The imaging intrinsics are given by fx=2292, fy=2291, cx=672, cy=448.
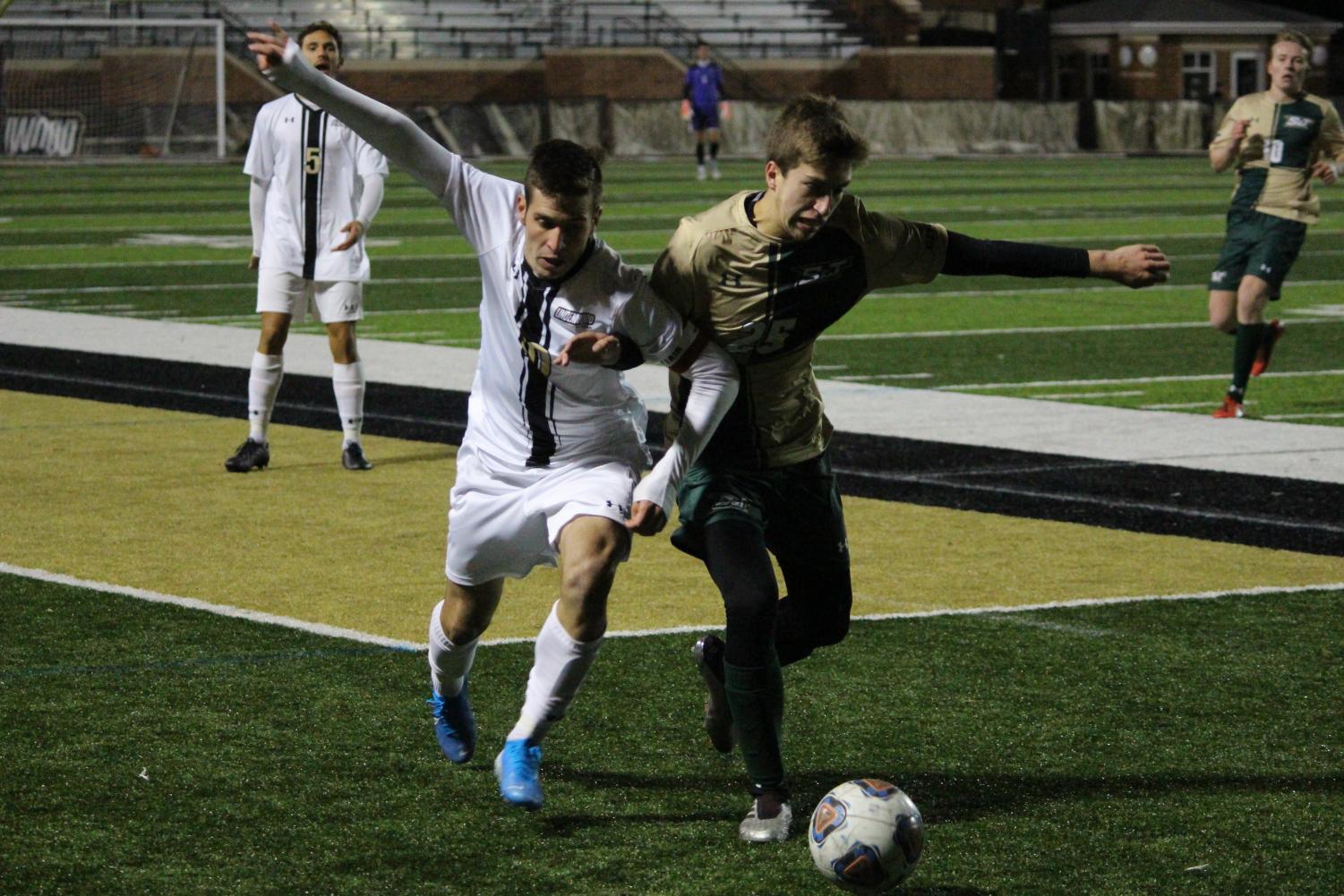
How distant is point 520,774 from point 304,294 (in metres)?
5.78

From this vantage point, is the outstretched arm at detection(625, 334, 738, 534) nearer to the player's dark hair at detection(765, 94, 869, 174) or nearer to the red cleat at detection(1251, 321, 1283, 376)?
the player's dark hair at detection(765, 94, 869, 174)

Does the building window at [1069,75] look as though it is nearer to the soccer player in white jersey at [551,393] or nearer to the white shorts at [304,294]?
the white shorts at [304,294]

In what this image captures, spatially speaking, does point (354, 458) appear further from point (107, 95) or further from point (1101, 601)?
point (107, 95)

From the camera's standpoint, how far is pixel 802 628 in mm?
5645

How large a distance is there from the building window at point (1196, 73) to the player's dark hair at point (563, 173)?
6349cm

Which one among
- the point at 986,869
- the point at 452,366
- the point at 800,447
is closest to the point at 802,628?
the point at 800,447

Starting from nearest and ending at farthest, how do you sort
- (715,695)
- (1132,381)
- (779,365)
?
(779,365)
(715,695)
(1132,381)

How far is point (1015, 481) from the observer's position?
388 inches

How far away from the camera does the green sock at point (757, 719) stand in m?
5.01

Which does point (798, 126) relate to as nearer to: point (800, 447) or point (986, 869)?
point (800, 447)

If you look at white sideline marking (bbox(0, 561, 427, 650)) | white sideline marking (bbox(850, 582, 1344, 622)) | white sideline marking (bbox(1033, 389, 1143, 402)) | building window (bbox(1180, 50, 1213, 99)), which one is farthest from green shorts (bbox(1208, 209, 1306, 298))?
building window (bbox(1180, 50, 1213, 99))

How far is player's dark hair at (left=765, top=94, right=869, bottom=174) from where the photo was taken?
505 cm

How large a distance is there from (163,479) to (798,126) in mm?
5591

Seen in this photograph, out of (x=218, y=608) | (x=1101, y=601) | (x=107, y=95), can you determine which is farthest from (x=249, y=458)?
(x=107, y=95)
